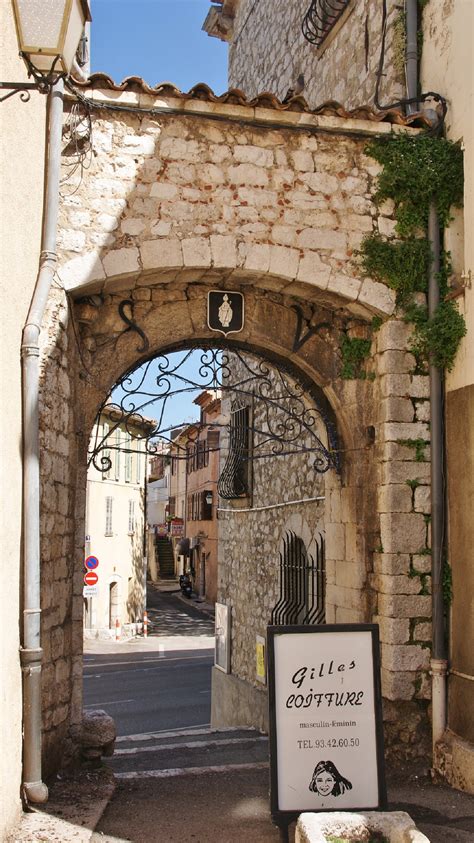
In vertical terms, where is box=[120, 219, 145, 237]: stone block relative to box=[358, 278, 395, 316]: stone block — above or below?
above

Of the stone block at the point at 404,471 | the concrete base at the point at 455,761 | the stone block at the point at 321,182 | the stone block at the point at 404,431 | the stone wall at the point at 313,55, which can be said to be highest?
the stone wall at the point at 313,55

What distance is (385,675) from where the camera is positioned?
6355 mm

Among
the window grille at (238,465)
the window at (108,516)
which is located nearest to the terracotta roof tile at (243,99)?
the window grille at (238,465)

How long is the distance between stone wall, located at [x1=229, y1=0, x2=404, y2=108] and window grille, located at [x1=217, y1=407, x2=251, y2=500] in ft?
15.3

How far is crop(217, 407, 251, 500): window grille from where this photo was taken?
41.3 feet

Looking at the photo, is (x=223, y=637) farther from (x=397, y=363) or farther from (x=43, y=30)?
(x=43, y=30)

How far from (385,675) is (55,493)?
282cm

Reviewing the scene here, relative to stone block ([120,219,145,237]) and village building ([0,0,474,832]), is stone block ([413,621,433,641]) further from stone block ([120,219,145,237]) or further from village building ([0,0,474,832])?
stone block ([120,219,145,237])

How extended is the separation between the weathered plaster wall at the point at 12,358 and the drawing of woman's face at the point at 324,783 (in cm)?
169

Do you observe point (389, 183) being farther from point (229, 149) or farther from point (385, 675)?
point (385, 675)

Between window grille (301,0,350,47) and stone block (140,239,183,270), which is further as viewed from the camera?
window grille (301,0,350,47)

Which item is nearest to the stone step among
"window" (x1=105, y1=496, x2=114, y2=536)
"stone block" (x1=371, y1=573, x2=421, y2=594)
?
"stone block" (x1=371, y1=573, x2=421, y2=594)

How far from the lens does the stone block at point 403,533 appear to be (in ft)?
21.0

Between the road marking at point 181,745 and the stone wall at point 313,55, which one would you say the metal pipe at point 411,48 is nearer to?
the stone wall at point 313,55
